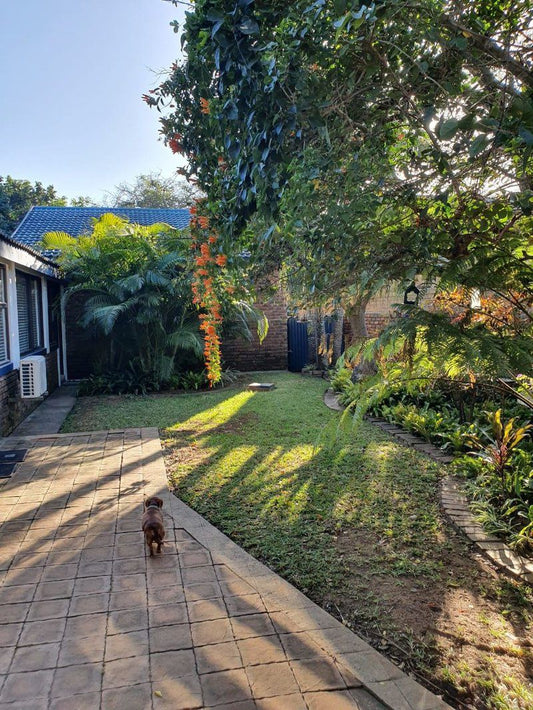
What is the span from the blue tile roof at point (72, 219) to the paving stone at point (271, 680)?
12945mm

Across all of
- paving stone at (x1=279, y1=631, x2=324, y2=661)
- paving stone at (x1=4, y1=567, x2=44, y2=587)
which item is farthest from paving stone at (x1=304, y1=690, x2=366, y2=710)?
paving stone at (x1=4, y1=567, x2=44, y2=587)

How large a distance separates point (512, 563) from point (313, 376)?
30.0ft

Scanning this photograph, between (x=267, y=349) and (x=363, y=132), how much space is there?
1075 cm

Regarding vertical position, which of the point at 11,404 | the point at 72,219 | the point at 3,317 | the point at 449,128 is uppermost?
the point at 72,219

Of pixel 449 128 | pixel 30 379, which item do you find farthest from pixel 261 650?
pixel 30 379

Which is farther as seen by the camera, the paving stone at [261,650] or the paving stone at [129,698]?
the paving stone at [261,650]

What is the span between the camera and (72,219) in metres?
15.3

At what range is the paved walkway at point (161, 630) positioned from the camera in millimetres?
2174

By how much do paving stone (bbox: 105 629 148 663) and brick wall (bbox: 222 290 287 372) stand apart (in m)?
10.6

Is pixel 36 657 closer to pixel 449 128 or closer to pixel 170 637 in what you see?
pixel 170 637

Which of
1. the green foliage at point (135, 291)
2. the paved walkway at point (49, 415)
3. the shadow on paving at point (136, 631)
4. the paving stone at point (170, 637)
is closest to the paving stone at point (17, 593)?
the shadow on paving at point (136, 631)

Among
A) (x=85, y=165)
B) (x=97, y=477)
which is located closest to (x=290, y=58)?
(x=97, y=477)

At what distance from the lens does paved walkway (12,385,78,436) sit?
716 centimetres

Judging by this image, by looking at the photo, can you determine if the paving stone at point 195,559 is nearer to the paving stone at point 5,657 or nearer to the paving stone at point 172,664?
the paving stone at point 172,664
